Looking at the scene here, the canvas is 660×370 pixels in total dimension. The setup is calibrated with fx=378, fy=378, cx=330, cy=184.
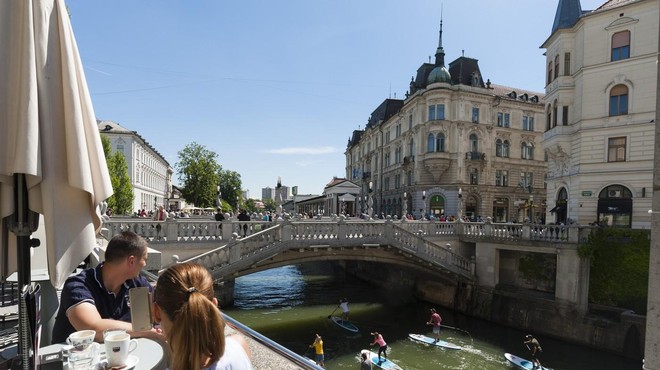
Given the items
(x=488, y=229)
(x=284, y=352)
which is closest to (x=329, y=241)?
(x=488, y=229)

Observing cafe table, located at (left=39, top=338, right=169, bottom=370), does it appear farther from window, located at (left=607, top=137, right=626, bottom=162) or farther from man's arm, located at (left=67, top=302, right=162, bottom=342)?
window, located at (left=607, top=137, right=626, bottom=162)

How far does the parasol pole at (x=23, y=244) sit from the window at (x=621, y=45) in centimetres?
2797

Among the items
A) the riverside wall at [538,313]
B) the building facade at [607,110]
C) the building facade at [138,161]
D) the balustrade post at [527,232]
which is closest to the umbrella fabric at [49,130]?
the riverside wall at [538,313]

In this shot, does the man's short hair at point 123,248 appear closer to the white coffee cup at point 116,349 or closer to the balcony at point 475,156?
the white coffee cup at point 116,349

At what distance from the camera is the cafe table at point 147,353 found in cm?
Result: 277

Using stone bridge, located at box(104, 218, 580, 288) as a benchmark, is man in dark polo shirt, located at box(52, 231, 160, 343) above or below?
above

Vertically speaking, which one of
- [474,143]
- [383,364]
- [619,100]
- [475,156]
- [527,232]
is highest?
[619,100]

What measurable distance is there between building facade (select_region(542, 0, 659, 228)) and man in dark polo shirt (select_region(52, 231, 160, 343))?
2571 centimetres

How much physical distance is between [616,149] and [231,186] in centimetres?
6798

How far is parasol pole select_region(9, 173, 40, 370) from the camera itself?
101 inches

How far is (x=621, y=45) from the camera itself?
21922 millimetres

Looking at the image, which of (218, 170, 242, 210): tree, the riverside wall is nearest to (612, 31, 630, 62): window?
the riverside wall

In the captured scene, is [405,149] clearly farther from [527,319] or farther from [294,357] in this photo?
[294,357]

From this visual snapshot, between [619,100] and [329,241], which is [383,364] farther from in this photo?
[619,100]
